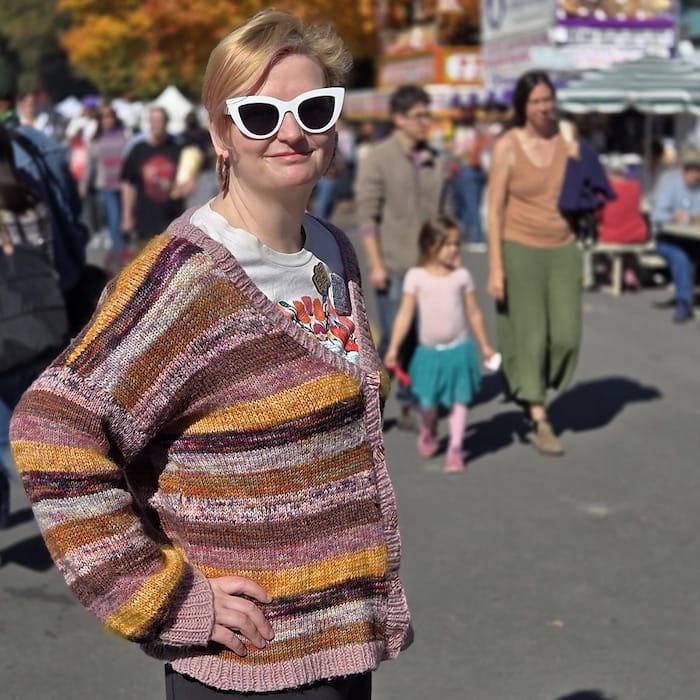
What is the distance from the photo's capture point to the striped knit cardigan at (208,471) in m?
2.13

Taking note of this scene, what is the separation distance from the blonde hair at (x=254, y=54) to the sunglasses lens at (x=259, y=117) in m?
0.03

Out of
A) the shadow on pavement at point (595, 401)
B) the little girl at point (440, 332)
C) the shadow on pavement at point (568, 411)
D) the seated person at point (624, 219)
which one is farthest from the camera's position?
the seated person at point (624, 219)

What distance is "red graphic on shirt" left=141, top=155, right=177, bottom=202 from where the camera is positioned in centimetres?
1345

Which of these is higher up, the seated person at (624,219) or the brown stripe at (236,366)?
the brown stripe at (236,366)

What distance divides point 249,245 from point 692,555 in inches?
163

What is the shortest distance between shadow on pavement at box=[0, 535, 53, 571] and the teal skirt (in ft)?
7.47

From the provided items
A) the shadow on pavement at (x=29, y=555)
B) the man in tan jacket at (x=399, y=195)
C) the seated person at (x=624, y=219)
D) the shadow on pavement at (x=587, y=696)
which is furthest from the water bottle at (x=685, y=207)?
the shadow on pavement at (x=587, y=696)

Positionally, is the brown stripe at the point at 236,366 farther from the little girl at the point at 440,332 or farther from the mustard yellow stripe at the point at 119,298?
the little girl at the point at 440,332

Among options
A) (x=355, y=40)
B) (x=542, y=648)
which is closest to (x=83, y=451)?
(x=542, y=648)

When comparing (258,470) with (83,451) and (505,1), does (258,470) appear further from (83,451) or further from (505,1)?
(505,1)

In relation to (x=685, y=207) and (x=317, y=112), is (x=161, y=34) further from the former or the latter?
(x=317, y=112)

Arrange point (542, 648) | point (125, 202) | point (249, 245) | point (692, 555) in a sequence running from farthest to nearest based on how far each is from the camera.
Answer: point (125, 202), point (692, 555), point (542, 648), point (249, 245)

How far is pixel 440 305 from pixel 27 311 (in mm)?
2911

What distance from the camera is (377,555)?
2383 millimetres
